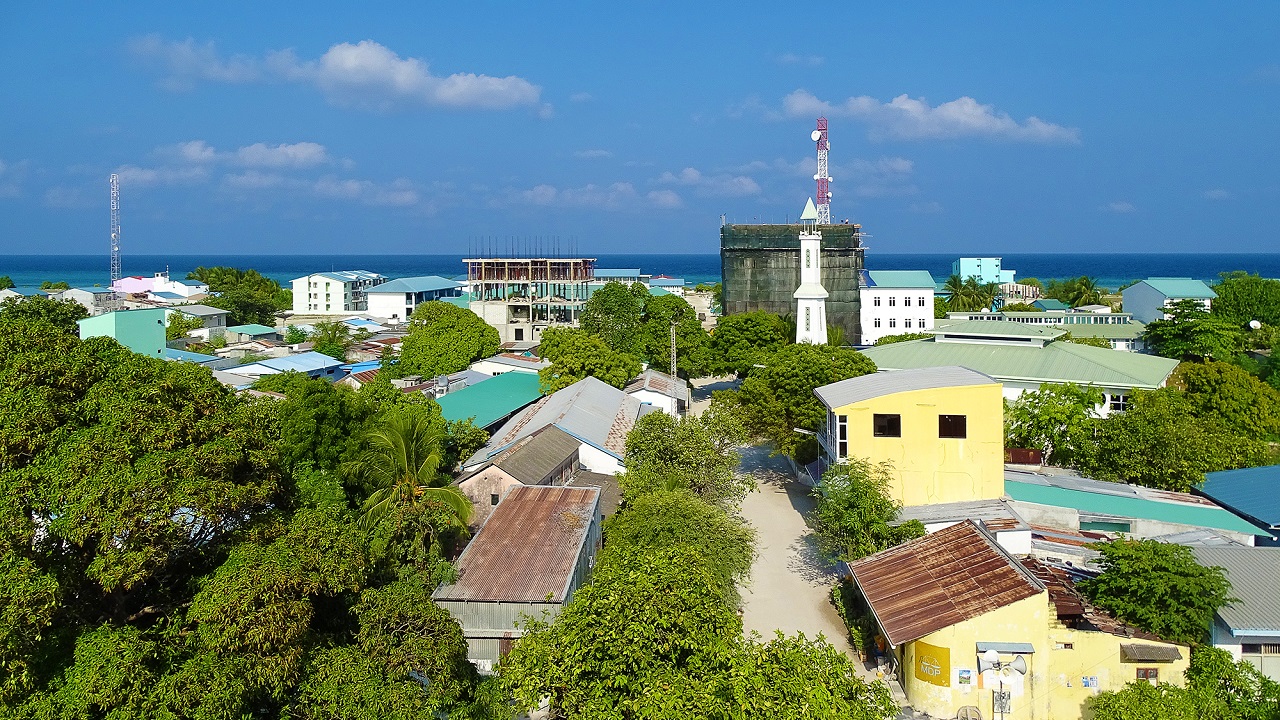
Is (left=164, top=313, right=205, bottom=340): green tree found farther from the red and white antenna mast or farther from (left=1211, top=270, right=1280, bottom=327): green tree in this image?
(left=1211, top=270, right=1280, bottom=327): green tree

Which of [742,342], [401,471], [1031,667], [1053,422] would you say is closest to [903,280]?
[742,342]

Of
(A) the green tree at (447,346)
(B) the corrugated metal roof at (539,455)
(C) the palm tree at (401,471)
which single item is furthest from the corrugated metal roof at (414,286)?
(C) the palm tree at (401,471)

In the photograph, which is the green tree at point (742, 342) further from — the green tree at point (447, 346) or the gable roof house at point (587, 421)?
the green tree at point (447, 346)

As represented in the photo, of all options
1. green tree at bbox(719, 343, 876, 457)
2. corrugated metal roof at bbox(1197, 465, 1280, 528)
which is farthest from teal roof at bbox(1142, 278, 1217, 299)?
green tree at bbox(719, 343, 876, 457)

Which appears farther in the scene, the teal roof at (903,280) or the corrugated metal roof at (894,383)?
the teal roof at (903,280)

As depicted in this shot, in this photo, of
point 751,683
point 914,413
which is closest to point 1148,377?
point 914,413

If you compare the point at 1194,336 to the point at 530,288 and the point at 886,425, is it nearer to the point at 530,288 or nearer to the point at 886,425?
the point at 886,425
